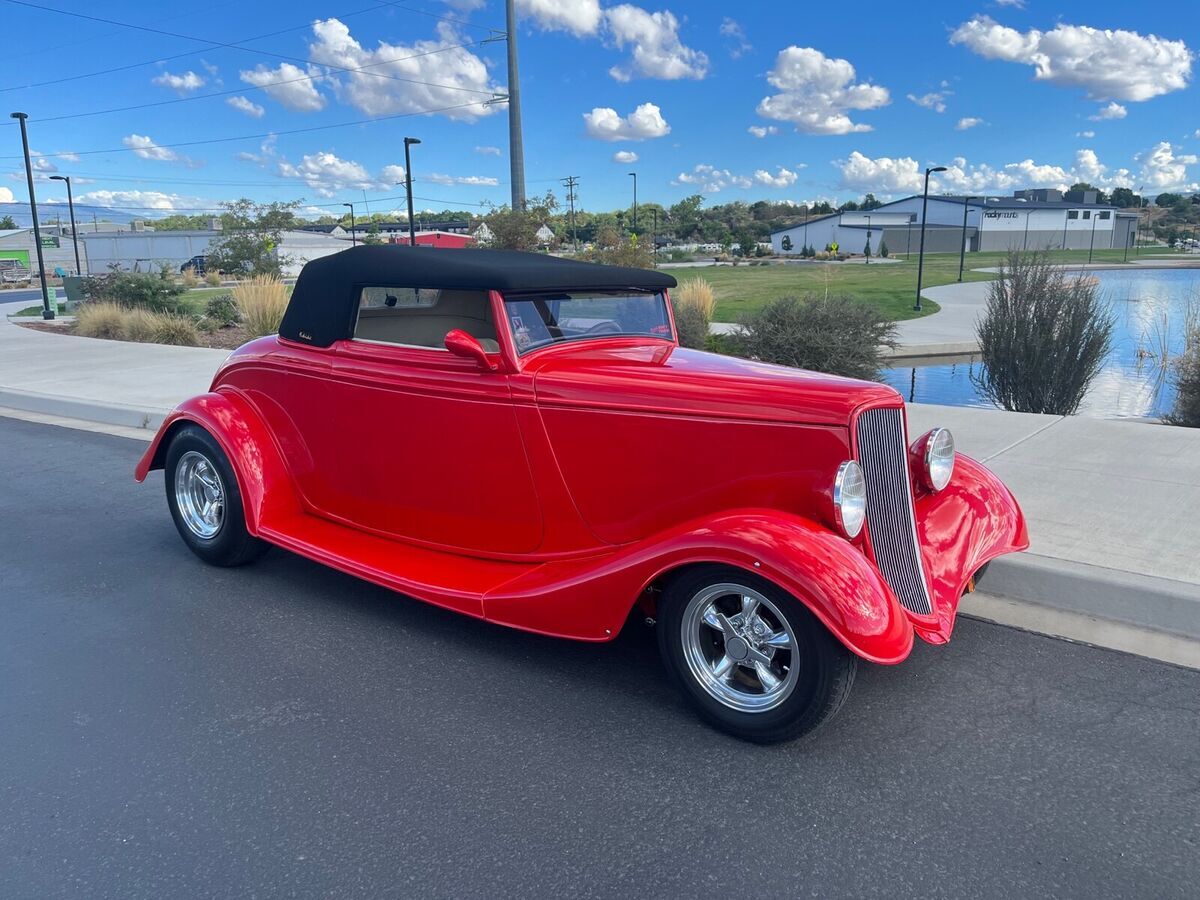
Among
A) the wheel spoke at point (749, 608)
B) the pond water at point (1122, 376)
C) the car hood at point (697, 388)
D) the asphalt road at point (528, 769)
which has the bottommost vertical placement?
the asphalt road at point (528, 769)

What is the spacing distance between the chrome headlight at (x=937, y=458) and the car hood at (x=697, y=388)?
50cm

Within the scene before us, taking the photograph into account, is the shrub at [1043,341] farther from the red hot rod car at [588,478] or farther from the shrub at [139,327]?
the shrub at [139,327]

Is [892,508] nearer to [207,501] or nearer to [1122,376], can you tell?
[207,501]

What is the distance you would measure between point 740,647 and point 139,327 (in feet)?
52.2

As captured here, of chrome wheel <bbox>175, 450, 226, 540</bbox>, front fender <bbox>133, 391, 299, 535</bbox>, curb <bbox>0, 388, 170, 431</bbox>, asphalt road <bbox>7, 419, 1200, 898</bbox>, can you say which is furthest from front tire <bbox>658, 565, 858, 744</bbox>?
curb <bbox>0, 388, 170, 431</bbox>

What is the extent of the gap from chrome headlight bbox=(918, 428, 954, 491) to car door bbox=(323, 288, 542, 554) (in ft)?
5.60

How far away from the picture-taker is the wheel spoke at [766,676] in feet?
9.96

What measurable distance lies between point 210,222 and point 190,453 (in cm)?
11425

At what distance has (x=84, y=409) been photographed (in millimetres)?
9391

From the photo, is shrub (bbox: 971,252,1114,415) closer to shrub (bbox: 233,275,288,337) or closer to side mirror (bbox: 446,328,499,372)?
side mirror (bbox: 446,328,499,372)

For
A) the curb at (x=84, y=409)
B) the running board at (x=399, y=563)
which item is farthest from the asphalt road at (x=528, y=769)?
the curb at (x=84, y=409)

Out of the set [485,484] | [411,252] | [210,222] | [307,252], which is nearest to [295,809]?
[485,484]

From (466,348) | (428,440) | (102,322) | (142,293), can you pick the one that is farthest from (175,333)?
(466,348)

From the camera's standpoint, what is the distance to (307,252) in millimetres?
60281
